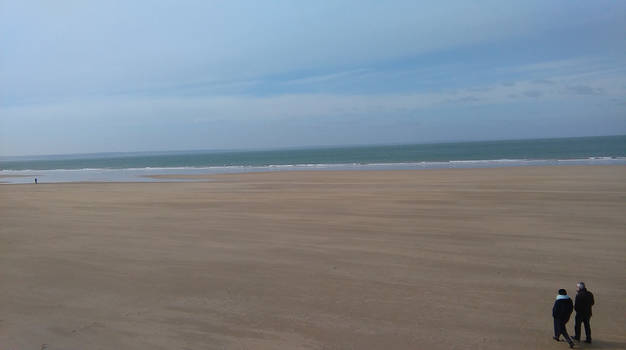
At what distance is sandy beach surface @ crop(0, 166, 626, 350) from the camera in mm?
6984

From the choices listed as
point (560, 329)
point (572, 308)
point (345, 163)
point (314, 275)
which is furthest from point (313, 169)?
point (572, 308)

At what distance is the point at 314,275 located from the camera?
32.0ft

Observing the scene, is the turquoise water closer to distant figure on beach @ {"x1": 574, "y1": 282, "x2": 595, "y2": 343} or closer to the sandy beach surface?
the sandy beach surface

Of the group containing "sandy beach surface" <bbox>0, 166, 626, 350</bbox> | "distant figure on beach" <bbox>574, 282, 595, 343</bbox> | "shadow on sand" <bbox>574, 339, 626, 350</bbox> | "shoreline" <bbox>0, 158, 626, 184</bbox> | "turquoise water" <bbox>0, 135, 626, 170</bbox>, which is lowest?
"shadow on sand" <bbox>574, 339, 626, 350</bbox>

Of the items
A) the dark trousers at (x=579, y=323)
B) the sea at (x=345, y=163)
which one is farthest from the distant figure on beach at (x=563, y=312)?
the sea at (x=345, y=163)

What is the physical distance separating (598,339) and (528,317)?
3.33 ft

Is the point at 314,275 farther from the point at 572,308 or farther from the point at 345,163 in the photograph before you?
the point at 345,163

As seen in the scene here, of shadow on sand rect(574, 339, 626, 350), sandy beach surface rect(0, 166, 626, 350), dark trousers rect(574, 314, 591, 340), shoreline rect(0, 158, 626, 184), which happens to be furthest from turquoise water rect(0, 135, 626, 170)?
dark trousers rect(574, 314, 591, 340)

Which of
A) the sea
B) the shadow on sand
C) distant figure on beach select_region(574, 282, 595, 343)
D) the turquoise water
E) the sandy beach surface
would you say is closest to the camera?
distant figure on beach select_region(574, 282, 595, 343)

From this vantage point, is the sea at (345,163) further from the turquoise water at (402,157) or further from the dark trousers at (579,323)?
the dark trousers at (579,323)

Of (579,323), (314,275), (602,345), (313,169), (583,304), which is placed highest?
(313,169)

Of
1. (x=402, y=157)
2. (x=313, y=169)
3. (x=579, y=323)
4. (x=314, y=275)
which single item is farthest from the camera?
(x=402, y=157)

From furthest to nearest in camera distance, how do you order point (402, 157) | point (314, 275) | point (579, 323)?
point (402, 157), point (314, 275), point (579, 323)

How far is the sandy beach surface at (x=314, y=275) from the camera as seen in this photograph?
698 centimetres
